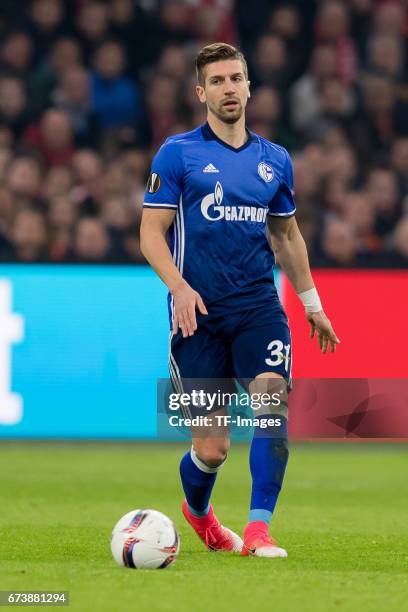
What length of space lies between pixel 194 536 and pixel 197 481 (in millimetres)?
746

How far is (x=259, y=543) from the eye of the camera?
20.1ft

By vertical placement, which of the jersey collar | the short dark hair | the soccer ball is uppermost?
the short dark hair

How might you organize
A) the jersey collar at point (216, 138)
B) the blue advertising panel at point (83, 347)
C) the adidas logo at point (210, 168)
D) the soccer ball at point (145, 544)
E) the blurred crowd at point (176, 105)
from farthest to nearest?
the blurred crowd at point (176, 105)
the blue advertising panel at point (83, 347)
the jersey collar at point (216, 138)
the adidas logo at point (210, 168)
the soccer ball at point (145, 544)

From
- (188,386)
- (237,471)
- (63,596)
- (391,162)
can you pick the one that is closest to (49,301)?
(237,471)

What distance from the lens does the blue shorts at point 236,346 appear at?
20.7ft

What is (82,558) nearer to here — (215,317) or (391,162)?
(215,317)

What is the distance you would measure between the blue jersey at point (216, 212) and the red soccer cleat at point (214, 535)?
953 mm

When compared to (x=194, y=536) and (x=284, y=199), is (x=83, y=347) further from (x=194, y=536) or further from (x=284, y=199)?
(x=284, y=199)

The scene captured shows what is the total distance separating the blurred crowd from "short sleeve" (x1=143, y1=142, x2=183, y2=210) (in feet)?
19.8

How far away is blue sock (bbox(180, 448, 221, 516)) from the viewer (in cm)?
653

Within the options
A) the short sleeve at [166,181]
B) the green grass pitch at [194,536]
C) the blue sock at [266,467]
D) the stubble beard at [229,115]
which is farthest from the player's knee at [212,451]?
the stubble beard at [229,115]

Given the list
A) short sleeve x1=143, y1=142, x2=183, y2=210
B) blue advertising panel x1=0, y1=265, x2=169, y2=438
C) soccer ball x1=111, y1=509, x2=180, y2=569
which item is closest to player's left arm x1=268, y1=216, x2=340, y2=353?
short sleeve x1=143, y1=142, x2=183, y2=210

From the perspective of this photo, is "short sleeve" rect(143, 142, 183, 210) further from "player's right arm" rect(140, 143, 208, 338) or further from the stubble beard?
the stubble beard

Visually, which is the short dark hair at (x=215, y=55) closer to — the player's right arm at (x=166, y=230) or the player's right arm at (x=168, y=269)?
the player's right arm at (x=166, y=230)
